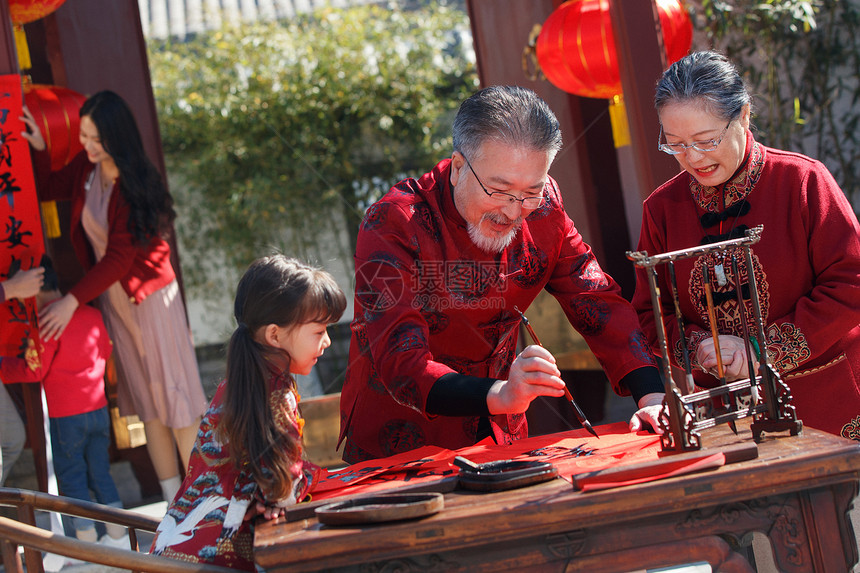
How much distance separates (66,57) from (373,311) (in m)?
3.02

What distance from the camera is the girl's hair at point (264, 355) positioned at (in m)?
1.53

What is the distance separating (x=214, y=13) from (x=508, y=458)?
254 inches

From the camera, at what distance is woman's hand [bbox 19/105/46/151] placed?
11.5ft

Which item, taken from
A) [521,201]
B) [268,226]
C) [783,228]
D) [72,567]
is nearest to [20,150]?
[72,567]

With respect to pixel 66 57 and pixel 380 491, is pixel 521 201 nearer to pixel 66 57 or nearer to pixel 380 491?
pixel 380 491

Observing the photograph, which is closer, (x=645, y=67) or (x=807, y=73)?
(x=645, y=67)

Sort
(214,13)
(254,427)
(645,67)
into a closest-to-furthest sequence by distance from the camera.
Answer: (254,427)
(645,67)
(214,13)

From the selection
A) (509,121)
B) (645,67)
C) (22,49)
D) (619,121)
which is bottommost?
(509,121)

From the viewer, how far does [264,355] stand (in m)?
1.68

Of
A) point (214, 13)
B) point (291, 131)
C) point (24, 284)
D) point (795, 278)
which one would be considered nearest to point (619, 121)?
point (795, 278)

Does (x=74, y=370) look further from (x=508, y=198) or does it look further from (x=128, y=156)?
(x=508, y=198)

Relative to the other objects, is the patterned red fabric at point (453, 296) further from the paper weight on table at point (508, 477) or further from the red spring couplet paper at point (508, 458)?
the paper weight on table at point (508, 477)

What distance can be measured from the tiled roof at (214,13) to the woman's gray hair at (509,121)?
546 cm

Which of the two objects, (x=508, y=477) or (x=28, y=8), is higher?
(x=28, y=8)
